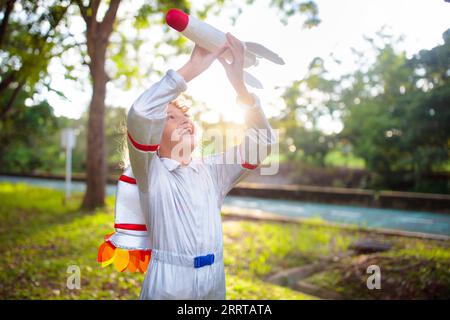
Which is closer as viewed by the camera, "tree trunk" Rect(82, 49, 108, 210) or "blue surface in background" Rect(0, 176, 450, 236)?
"tree trunk" Rect(82, 49, 108, 210)

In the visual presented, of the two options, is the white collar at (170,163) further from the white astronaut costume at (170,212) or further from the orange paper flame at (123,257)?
the orange paper flame at (123,257)

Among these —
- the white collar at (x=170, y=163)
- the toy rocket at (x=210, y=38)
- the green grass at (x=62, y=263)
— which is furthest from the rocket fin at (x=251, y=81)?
the green grass at (x=62, y=263)

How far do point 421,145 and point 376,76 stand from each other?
3.60 m

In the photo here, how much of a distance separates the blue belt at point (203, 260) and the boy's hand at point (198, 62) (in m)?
0.72

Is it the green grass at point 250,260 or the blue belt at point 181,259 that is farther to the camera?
the green grass at point 250,260

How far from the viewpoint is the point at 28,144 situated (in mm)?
26609

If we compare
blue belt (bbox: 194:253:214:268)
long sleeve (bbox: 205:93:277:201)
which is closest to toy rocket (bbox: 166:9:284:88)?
long sleeve (bbox: 205:93:277:201)

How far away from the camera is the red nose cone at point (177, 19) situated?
5.16ft

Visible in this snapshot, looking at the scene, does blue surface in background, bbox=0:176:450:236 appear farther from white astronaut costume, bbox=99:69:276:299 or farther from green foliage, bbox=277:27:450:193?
white astronaut costume, bbox=99:69:276:299

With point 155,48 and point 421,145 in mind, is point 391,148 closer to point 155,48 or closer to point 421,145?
point 421,145

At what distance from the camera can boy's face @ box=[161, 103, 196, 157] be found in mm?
1781

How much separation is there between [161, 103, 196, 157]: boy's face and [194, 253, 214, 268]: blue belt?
1.53 feet
